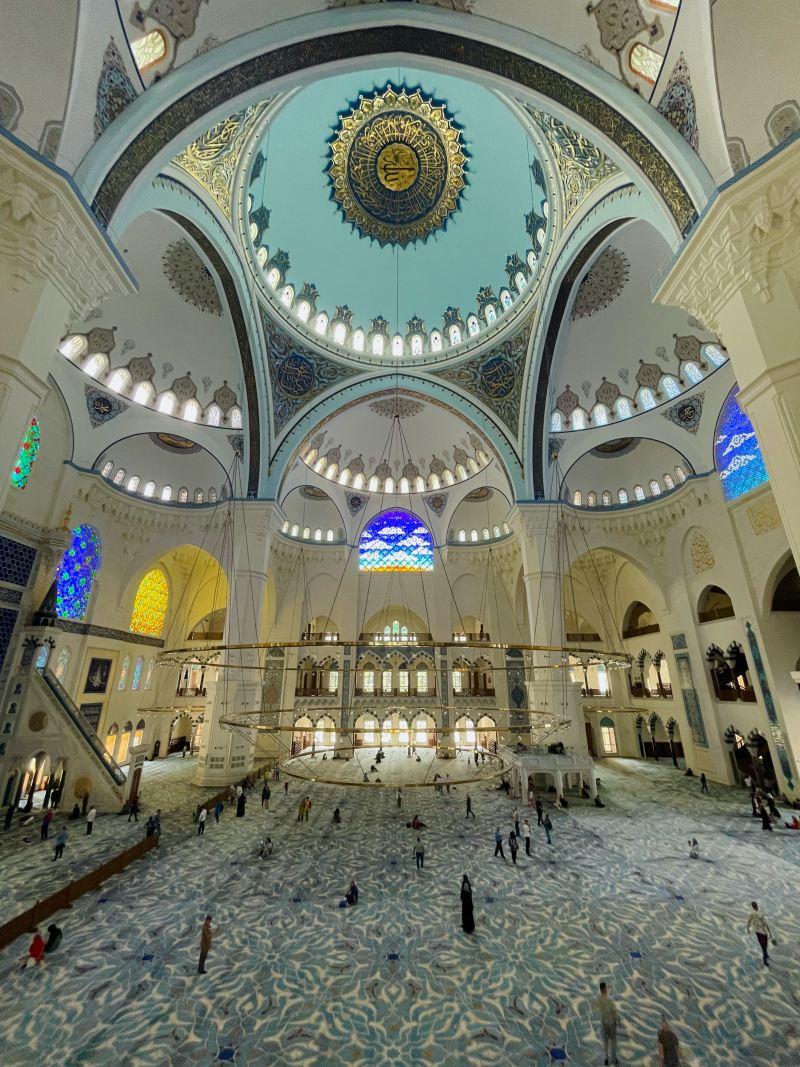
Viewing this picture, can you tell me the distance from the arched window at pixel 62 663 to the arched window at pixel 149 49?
1484 centimetres

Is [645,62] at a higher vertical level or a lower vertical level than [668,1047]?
higher

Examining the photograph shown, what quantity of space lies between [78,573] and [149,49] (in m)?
14.3

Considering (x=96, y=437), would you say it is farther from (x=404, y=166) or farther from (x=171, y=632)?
(x=404, y=166)

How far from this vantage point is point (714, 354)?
1340 cm

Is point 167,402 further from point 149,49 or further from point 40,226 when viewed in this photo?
point 40,226

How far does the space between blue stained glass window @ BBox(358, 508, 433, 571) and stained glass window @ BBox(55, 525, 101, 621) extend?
10896 millimetres

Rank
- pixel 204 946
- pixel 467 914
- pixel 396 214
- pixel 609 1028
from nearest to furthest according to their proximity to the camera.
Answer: pixel 609 1028 → pixel 204 946 → pixel 467 914 → pixel 396 214

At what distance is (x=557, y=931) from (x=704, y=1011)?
1.94 meters

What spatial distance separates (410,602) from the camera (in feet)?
72.9

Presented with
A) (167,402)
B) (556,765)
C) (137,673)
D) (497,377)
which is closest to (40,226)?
(167,402)

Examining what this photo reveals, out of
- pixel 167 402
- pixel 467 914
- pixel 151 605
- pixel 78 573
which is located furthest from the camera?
pixel 151 605

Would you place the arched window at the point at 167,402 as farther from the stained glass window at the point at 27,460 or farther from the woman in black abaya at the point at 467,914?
the woman in black abaya at the point at 467,914

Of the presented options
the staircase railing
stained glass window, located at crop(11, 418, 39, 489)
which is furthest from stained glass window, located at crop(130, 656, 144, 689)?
stained glass window, located at crop(11, 418, 39, 489)

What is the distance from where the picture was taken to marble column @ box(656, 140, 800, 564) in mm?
4340
